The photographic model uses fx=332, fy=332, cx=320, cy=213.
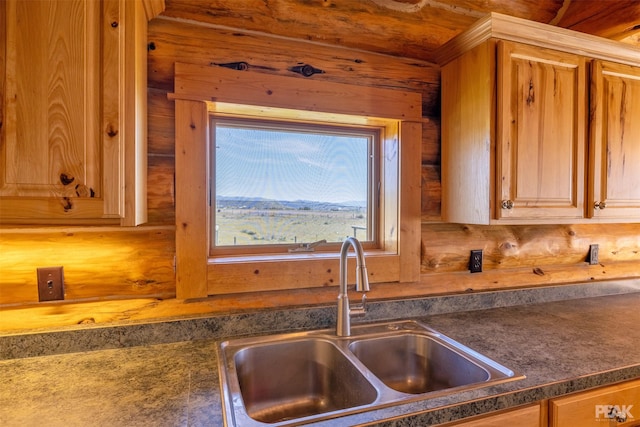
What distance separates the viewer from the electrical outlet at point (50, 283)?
1140mm

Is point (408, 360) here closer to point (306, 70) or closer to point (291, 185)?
point (291, 185)

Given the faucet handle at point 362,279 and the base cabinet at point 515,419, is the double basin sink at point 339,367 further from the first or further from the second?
the faucet handle at point 362,279

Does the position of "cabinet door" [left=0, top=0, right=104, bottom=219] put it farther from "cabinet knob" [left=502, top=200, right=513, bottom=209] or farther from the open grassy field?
"cabinet knob" [left=502, top=200, right=513, bottom=209]

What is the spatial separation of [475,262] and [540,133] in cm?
65

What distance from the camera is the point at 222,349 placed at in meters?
1.14

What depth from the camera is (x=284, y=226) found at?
5.10 ft

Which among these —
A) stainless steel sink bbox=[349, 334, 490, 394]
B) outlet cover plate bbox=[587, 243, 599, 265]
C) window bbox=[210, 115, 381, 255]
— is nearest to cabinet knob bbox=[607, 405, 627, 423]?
stainless steel sink bbox=[349, 334, 490, 394]

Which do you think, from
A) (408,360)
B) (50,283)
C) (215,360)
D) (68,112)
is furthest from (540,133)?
(50,283)

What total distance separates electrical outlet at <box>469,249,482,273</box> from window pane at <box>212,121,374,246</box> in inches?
20.6

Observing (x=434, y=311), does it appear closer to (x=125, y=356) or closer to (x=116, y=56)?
(x=125, y=356)

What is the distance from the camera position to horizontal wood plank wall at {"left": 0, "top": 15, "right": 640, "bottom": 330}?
3.75ft

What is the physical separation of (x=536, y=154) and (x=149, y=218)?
1590 millimetres

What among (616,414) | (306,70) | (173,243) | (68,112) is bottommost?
(616,414)

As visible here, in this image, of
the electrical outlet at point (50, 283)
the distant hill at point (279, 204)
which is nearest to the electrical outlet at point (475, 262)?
the distant hill at point (279, 204)
